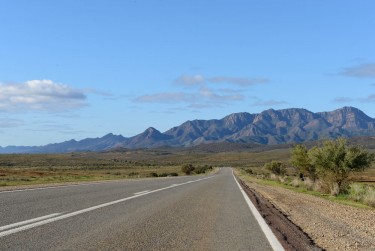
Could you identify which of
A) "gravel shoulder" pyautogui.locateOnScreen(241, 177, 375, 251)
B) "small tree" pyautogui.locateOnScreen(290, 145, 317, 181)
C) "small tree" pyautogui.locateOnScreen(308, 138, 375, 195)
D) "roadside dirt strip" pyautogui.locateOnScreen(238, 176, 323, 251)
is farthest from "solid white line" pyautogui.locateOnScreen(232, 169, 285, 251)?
"small tree" pyautogui.locateOnScreen(290, 145, 317, 181)

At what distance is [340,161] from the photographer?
101 feet

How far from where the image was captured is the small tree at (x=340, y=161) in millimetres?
30531

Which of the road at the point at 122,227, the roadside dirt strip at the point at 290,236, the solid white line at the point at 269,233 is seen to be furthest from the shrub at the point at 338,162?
the roadside dirt strip at the point at 290,236

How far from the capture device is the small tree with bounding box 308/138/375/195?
30.5 metres

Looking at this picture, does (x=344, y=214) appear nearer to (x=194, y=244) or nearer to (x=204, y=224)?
(x=204, y=224)

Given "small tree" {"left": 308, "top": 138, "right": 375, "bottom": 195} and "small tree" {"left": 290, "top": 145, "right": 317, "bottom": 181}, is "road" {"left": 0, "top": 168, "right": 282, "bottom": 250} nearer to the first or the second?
"small tree" {"left": 308, "top": 138, "right": 375, "bottom": 195}

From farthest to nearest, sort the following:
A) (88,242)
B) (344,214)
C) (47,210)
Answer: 1. (344,214)
2. (47,210)
3. (88,242)

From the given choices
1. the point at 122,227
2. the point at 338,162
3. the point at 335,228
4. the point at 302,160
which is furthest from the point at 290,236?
the point at 302,160

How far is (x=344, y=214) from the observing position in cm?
1400

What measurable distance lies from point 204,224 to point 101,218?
2.24 m

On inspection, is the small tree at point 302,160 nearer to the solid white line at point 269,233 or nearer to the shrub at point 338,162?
the shrub at point 338,162

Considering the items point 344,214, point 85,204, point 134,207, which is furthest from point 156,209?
point 344,214

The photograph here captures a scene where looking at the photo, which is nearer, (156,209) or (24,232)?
(24,232)

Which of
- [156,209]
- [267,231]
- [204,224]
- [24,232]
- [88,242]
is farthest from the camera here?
[156,209]
